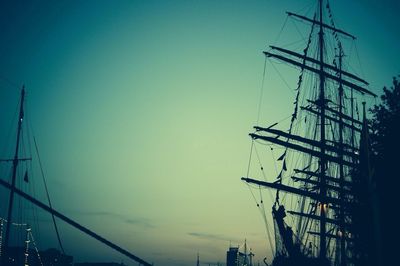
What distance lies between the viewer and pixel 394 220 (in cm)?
1852

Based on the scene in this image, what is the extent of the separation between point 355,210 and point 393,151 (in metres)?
4.03

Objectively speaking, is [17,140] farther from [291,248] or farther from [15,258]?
[15,258]

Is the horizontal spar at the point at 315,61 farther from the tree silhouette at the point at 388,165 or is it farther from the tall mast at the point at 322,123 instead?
the tree silhouette at the point at 388,165

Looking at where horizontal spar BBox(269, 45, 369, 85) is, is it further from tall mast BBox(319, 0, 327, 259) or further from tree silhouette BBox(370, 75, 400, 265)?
tree silhouette BBox(370, 75, 400, 265)

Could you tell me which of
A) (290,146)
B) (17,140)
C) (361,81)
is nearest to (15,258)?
(17,140)

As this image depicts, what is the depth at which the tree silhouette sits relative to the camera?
725 inches

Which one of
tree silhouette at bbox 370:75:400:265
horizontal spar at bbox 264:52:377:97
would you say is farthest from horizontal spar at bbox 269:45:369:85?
tree silhouette at bbox 370:75:400:265

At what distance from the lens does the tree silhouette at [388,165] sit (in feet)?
60.4

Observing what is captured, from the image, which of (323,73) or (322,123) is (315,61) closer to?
(323,73)

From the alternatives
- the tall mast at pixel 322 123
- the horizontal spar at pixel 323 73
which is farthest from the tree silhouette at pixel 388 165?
the horizontal spar at pixel 323 73

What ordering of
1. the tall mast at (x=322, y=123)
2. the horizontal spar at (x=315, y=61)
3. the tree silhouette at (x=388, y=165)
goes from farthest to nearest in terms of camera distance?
1. the horizontal spar at (x=315, y=61)
2. the tall mast at (x=322, y=123)
3. the tree silhouette at (x=388, y=165)

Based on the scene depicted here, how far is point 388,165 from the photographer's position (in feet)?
64.7

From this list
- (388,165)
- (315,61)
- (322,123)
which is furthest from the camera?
(315,61)

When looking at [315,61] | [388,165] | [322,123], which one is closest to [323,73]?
[315,61]
